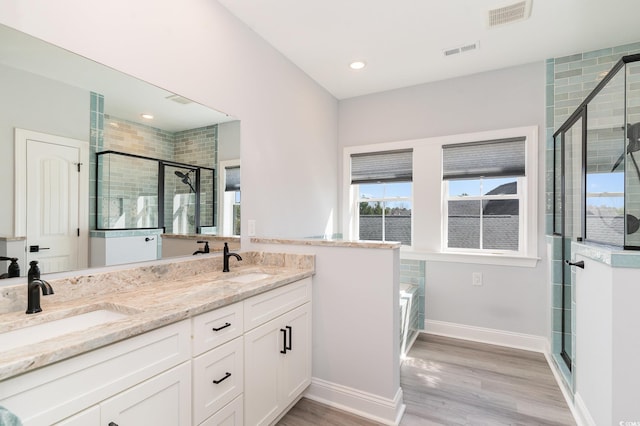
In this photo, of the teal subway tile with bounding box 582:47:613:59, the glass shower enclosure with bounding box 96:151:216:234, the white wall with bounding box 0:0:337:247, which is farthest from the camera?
the teal subway tile with bounding box 582:47:613:59

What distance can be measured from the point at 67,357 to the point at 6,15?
1.38 m

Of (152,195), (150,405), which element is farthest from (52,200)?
(150,405)

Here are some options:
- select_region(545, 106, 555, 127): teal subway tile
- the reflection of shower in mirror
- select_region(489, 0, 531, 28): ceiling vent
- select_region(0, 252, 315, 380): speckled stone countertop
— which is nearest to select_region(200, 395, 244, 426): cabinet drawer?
select_region(0, 252, 315, 380): speckled stone countertop

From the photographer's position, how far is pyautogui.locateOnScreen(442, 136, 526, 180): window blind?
3.16 metres

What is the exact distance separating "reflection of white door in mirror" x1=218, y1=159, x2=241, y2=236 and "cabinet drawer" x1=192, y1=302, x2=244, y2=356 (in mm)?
898

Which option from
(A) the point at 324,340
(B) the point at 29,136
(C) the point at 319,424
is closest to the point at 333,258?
(A) the point at 324,340

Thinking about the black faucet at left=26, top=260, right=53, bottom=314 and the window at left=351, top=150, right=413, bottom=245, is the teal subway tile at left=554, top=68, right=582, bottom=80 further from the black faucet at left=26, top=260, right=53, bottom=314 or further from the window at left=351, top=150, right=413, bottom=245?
the black faucet at left=26, top=260, right=53, bottom=314

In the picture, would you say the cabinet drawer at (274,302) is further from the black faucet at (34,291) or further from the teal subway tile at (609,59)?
the teal subway tile at (609,59)

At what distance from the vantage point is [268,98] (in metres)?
2.75

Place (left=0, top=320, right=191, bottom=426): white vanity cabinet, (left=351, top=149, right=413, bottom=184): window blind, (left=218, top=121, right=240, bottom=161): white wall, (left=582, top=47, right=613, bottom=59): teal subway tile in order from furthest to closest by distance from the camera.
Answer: (left=351, top=149, right=413, bottom=184): window blind → (left=582, top=47, right=613, bottom=59): teal subway tile → (left=218, top=121, right=240, bottom=161): white wall → (left=0, top=320, right=191, bottom=426): white vanity cabinet

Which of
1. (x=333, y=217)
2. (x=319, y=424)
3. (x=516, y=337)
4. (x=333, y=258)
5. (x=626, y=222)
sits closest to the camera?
(x=626, y=222)

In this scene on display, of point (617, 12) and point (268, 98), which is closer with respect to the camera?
point (617, 12)

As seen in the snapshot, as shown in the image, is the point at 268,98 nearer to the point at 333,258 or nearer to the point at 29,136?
the point at 333,258

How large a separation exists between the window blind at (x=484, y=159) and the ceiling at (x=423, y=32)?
78 centimetres
